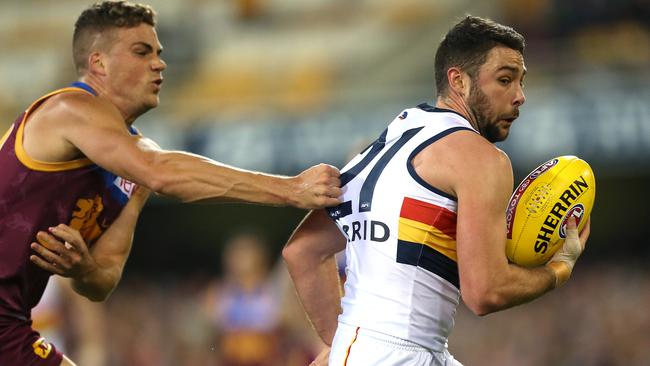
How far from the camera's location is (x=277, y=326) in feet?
32.3

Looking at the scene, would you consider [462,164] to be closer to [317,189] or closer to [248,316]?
[317,189]

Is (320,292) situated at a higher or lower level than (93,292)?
higher

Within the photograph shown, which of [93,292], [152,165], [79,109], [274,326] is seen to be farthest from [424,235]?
[274,326]

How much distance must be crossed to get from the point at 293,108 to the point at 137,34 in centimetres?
879

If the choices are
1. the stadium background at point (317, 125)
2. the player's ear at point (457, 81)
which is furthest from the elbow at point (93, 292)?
the stadium background at point (317, 125)

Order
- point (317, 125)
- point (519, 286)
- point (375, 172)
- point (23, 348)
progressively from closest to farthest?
1. point (519, 286)
2. point (375, 172)
3. point (23, 348)
4. point (317, 125)

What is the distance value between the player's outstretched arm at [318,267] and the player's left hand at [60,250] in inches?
36.8

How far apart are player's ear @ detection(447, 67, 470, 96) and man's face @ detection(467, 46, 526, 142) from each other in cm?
3

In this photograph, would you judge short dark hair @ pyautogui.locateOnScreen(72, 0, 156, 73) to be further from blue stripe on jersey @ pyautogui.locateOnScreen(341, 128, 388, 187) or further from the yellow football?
the yellow football

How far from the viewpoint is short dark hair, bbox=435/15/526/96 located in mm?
4535

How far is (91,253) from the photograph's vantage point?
17.9ft

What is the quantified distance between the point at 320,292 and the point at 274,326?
16.5 feet

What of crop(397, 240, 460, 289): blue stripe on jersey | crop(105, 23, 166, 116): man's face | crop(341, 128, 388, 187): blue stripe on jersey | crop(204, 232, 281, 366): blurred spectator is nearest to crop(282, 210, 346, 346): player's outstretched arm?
crop(341, 128, 388, 187): blue stripe on jersey

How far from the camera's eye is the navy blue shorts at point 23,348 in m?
4.99
